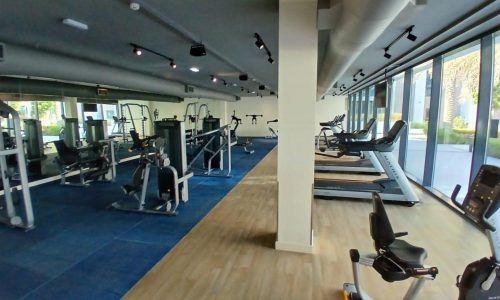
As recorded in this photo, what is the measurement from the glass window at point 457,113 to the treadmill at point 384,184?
0.88m

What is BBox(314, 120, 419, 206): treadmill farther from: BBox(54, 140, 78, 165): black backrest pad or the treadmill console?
BBox(54, 140, 78, 165): black backrest pad

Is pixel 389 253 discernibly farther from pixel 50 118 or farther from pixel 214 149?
pixel 50 118

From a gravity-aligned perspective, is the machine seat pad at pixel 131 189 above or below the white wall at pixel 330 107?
below

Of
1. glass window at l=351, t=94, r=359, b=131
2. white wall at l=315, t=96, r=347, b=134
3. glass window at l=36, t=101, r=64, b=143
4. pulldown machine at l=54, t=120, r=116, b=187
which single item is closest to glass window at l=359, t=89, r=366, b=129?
glass window at l=351, t=94, r=359, b=131

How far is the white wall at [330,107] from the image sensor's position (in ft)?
50.8

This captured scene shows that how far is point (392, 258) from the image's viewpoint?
182 cm

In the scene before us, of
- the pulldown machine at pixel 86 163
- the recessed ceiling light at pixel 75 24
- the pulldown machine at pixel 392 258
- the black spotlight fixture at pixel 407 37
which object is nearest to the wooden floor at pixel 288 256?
the pulldown machine at pixel 392 258

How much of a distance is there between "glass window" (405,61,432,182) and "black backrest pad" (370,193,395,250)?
4.39 meters

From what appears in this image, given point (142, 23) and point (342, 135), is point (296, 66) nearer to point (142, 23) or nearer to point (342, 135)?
point (142, 23)

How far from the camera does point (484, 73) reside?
3639 mm

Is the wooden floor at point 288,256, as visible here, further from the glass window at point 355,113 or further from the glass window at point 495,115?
the glass window at point 355,113

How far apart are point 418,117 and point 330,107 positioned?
31.3 feet

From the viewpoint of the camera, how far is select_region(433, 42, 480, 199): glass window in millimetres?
4137

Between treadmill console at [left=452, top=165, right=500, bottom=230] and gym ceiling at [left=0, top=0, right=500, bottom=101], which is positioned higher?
gym ceiling at [left=0, top=0, right=500, bottom=101]
